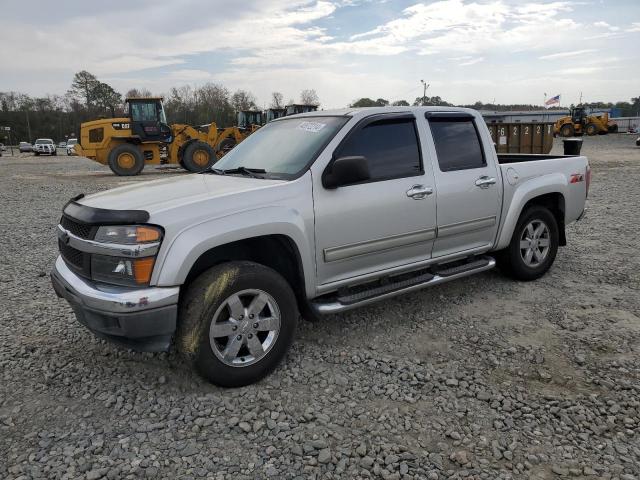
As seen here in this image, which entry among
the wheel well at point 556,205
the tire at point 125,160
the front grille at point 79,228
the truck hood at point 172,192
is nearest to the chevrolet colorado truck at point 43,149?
the tire at point 125,160

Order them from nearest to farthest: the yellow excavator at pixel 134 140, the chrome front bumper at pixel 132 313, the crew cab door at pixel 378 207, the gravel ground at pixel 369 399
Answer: the gravel ground at pixel 369 399
the chrome front bumper at pixel 132 313
the crew cab door at pixel 378 207
the yellow excavator at pixel 134 140

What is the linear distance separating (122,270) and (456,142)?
10.2 feet

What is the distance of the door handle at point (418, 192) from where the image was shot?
4.02 m

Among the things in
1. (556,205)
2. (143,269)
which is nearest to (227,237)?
(143,269)

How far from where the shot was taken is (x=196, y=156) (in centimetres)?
1966

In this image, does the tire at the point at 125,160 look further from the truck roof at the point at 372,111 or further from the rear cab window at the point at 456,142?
the rear cab window at the point at 456,142

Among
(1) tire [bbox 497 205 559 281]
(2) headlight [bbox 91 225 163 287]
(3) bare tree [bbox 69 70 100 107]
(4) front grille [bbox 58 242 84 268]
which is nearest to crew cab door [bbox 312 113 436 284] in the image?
(2) headlight [bbox 91 225 163 287]

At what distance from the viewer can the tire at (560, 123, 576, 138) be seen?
41531mm

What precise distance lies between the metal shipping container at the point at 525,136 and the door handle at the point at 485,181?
56.9ft

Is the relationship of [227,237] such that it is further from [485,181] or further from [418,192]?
[485,181]

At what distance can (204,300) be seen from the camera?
3.07 m

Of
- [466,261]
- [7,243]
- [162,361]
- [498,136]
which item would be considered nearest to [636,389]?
[466,261]

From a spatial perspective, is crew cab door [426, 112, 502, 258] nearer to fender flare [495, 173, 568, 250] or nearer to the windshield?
fender flare [495, 173, 568, 250]

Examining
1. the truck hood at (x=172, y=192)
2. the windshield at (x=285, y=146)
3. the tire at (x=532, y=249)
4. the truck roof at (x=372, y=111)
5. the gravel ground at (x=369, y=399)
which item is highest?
the truck roof at (x=372, y=111)
